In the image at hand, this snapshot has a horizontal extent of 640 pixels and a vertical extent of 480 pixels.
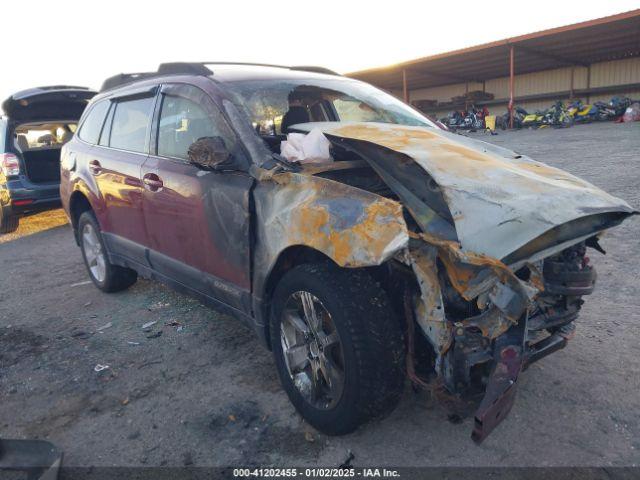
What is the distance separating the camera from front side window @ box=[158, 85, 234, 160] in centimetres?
288

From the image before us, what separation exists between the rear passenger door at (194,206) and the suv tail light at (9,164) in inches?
209

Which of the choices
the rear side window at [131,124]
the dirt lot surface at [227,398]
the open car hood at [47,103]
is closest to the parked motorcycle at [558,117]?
the dirt lot surface at [227,398]

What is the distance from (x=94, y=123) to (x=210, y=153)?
2.61m

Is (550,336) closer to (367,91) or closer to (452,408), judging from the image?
(452,408)

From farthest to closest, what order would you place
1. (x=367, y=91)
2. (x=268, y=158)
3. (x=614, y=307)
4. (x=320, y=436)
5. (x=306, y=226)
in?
1. (x=367, y=91)
2. (x=614, y=307)
3. (x=268, y=158)
4. (x=320, y=436)
5. (x=306, y=226)

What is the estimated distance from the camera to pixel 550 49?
821 inches

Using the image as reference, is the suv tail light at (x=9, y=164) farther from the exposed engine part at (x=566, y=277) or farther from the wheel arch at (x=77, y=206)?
the exposed engine part at (x=566, y=277)

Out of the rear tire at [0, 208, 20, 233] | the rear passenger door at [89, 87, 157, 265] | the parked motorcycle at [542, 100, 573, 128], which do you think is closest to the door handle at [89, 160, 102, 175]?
the rear passenger door at [89, 87, 157, 265]

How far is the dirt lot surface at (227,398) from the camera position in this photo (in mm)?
2234

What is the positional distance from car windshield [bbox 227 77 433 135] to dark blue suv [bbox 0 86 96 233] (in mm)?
5510

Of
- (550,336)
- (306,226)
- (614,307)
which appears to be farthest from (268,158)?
(614,307)

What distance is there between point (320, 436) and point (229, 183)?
1.42m

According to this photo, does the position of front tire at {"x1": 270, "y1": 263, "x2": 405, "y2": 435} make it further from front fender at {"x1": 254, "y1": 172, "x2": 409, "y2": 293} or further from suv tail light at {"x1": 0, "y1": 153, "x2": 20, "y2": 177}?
suv tail light at {"x1": 0, "y1": 153, "x2": 20, "y2": 177}

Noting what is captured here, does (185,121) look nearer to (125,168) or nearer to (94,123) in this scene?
(125,168)
